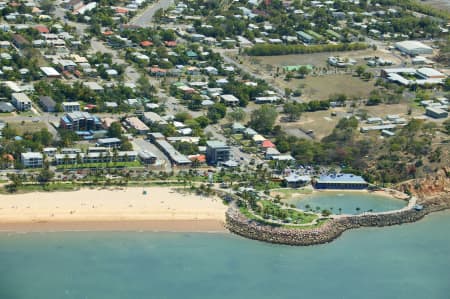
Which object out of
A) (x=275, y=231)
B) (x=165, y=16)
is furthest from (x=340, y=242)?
(x=165, y=16)

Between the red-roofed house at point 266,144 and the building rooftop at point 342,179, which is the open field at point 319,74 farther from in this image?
the building rooftop at point 342,179

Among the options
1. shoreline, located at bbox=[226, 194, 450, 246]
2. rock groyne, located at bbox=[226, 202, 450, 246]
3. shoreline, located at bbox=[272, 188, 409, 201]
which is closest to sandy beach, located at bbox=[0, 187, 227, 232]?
rock groyne, located at bbox=[226, 202, 450, 246]

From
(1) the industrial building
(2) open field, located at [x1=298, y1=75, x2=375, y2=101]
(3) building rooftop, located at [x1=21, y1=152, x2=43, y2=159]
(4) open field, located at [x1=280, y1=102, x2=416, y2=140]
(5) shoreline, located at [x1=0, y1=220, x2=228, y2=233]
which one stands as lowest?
(2) open field, located at [x1=298, y1=75, x2=375, y2=101]

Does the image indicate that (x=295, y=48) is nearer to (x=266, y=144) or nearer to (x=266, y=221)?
(x=266, y=144)

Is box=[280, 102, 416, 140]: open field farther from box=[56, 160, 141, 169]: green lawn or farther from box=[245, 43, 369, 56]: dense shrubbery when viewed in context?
box=[245, 43, 369, 56]: dense shrubbery

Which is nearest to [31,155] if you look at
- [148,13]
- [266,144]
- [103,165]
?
[103,165]
